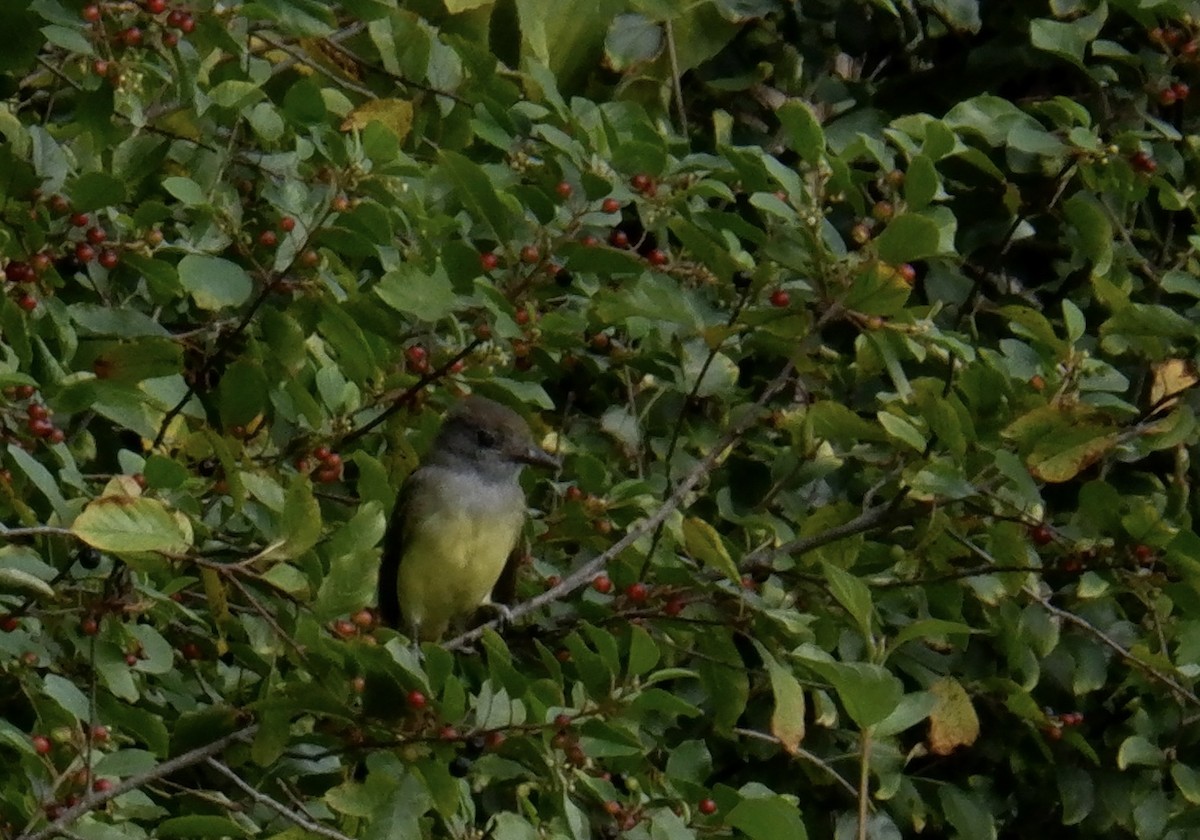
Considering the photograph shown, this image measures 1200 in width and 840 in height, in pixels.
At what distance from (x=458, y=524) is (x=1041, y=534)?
1.81 meters

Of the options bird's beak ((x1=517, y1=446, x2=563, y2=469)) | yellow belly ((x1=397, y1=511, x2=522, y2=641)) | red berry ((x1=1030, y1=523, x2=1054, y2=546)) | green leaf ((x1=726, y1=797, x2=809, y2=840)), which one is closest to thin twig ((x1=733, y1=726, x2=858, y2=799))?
green leaf ((x1=726, y1=797, x2=809, y2=840))

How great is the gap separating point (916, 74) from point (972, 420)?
2.48 m

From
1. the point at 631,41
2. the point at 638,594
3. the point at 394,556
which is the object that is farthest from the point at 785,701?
the point at 631,41

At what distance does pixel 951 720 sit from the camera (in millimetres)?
4672

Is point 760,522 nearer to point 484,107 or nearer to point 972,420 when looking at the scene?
point 972,420

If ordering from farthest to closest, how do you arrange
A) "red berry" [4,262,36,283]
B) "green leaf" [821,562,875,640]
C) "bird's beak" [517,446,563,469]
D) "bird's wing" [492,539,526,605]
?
"bird's wing" [492,539,526,605] < "bird's beak" [517,446,563,469] < "green leaf" [821,562,875,640] < "red berry" [4,262,36,283]

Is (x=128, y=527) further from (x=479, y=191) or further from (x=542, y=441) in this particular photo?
(x=542, y=441)

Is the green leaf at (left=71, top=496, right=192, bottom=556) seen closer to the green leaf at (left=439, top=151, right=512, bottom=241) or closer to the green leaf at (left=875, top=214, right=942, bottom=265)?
the green leaf at (left=439, top=151, right=512, bottom=241)

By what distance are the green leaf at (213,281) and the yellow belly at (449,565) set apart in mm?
1622

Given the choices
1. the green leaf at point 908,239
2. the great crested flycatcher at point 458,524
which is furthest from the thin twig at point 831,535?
the great crested flycatcher at point 458,524

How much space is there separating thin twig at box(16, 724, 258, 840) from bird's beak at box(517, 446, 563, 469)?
1.53 meters

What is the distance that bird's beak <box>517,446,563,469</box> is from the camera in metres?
4.77

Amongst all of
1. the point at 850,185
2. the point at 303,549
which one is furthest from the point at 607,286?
the point at 303,549

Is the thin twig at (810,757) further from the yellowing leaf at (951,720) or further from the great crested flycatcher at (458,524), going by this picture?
the great crested flycatcher at (458,524)
